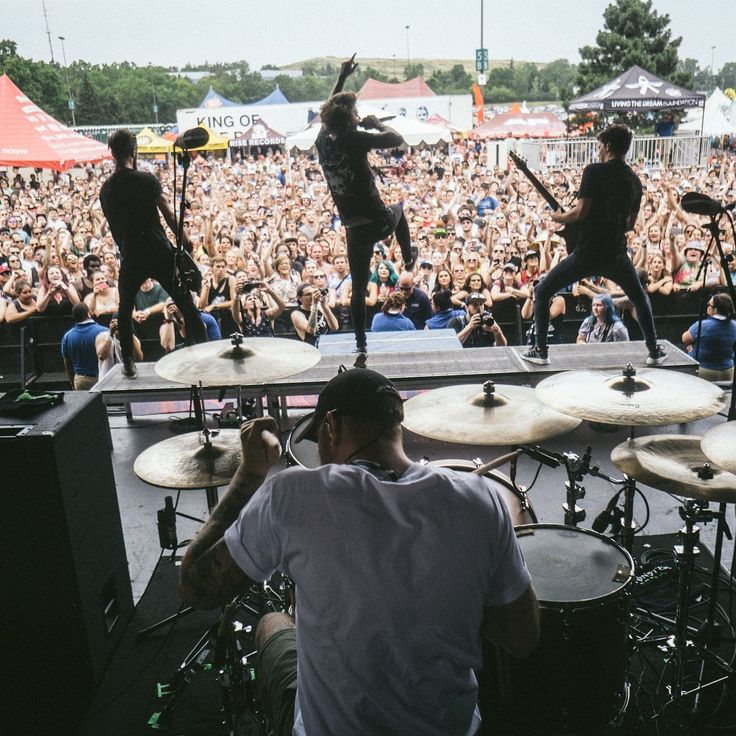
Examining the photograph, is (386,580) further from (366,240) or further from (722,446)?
(366,240)

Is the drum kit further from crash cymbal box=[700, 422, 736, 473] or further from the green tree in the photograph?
the green tree

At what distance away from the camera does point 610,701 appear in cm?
228

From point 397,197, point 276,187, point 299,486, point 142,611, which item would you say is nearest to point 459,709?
point 299,486

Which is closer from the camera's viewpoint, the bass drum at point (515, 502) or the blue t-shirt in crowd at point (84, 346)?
the bass drum at point (515, 502)

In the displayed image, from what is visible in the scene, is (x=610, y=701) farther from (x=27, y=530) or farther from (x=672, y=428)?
(x=672, y=428)

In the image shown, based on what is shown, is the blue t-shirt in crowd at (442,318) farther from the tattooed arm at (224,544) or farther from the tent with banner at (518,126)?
the tent with banner at (518,126)

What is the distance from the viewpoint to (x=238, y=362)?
311 cm

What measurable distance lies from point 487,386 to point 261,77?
177 feet

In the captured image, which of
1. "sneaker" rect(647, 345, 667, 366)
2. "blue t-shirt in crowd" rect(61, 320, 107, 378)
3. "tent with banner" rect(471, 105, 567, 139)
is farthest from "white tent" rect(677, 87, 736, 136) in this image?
"blue t-shirt in crowd" rect(61, 320, 107, 378)

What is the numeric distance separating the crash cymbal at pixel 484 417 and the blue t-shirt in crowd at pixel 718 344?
9.75ft

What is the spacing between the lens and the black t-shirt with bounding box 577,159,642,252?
4.02 metres

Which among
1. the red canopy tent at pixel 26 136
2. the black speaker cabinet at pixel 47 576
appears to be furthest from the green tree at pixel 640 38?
the black speaker cabinet at pixel 47 576

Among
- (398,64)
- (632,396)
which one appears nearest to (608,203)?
(632,396)

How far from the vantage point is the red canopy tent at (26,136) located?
10102 mm
